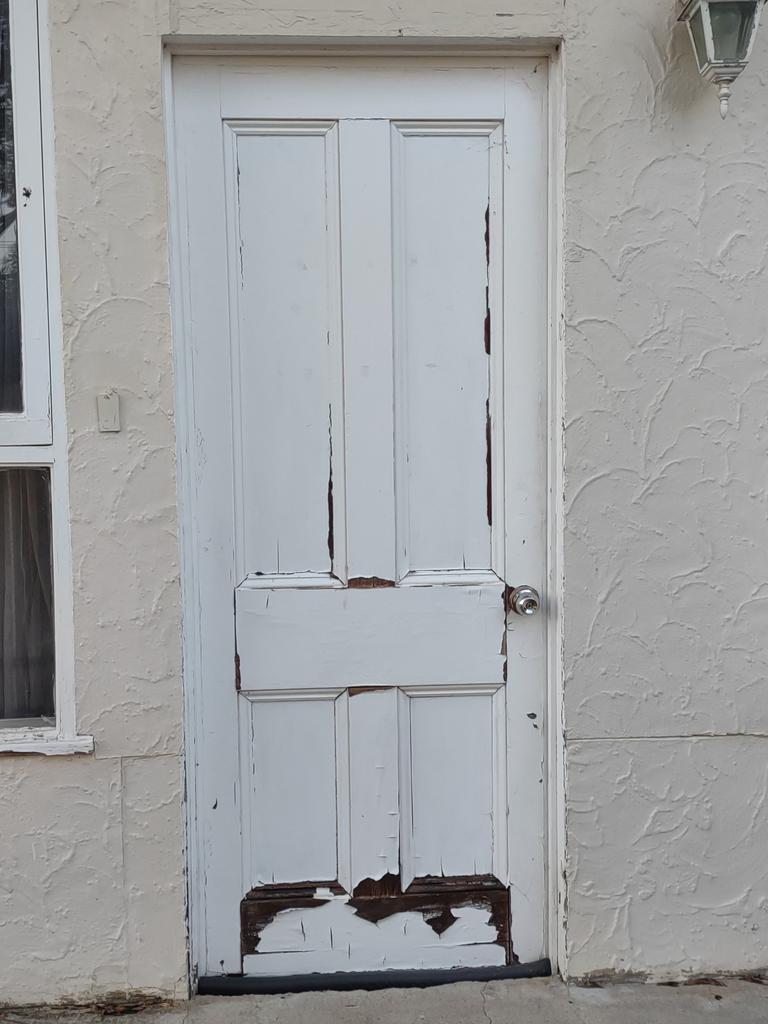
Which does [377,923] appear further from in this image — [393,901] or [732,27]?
[732,27]

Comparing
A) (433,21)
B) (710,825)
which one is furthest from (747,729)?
(433,21)

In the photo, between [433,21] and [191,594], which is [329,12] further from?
Answer: [191,594]

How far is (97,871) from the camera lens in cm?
239

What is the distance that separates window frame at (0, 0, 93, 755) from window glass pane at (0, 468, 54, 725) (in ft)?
0.18

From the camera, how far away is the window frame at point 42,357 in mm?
2273

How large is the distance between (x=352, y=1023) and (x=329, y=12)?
98.2 inches

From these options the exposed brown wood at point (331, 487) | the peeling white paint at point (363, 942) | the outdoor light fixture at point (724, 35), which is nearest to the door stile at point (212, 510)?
the peeling white paint at point (363, 942)

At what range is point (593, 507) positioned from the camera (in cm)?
242

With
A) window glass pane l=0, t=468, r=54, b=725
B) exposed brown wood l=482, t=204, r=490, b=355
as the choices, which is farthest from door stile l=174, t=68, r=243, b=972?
exposed brown wood l=482, t=204, r=490, b=355

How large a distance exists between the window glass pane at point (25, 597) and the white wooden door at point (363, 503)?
38 centimetres

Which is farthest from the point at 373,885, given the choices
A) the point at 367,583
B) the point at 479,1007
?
the point at 367,583

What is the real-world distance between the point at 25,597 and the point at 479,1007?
1.58m

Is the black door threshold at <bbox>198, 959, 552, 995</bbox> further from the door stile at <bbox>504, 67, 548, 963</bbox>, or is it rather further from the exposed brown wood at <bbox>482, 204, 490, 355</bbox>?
the exposed brown wood at <bbox>482, 204, 490, 355</bbox>

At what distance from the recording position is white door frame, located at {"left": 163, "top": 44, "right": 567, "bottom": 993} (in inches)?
91.8
